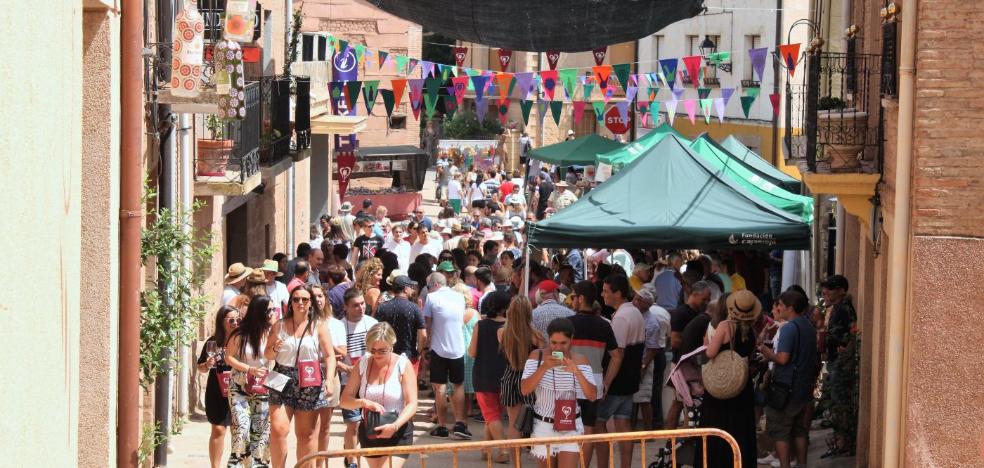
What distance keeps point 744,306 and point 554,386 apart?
1763 millimetres

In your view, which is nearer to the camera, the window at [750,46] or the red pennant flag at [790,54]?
the red pennant flag at [790,54]

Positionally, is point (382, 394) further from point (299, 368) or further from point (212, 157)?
point (212, 157)

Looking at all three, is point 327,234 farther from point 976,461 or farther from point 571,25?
point 571,25

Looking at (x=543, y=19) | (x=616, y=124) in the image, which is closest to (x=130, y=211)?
(x=543, y=19)

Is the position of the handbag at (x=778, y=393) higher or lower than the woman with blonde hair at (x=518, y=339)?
lower

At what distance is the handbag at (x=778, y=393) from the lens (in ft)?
37.7

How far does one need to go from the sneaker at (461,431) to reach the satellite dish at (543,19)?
6803 mm

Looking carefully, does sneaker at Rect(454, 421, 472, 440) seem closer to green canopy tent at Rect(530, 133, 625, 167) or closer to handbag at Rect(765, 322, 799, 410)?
handbag at Rect(765, 322, 799, 410)

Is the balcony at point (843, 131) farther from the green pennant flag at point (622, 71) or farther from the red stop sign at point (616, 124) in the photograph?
the red stop sign at point (616, 124)

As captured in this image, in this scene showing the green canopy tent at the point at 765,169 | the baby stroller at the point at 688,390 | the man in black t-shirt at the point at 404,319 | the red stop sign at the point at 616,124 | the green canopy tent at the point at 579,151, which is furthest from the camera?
the red stop sign at the point at 616,124

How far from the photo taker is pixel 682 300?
15.8m

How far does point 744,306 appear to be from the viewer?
10617mm

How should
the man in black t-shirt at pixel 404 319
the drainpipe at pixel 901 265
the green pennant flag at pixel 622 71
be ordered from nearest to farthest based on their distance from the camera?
the drainpipe at pixel 901 265, the man in black t-shirt at pixel 404 319, the green pennant flag at pixel 622 71

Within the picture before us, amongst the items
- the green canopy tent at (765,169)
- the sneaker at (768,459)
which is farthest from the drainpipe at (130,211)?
the green canopy tent at (765,169)
